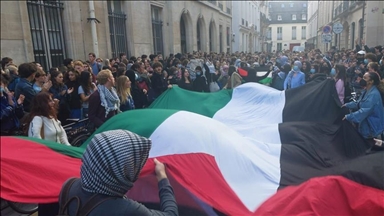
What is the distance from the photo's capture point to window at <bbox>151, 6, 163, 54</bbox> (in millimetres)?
17000

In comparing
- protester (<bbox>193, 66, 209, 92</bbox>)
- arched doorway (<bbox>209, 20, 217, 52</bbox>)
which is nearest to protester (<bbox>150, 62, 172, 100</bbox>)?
protester (<bbox>193, 66, 209, 92</bbox>)

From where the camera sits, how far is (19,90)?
16.0ft

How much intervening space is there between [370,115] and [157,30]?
45.8 ft

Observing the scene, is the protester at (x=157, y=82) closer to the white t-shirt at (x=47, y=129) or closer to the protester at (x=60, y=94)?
the protester at (x=60, y=94)

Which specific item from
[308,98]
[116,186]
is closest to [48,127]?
[116,186]

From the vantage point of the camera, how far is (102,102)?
4.97 m

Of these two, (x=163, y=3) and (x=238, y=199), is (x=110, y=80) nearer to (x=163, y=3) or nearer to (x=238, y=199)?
(x=238, y=199)

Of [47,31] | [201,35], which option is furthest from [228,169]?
[201,35]

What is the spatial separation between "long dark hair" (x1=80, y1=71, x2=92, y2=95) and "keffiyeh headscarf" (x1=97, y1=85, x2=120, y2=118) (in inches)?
32.4

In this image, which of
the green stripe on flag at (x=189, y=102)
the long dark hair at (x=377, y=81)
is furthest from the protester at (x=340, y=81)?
the green stripe on flag at (x=189, y=102)

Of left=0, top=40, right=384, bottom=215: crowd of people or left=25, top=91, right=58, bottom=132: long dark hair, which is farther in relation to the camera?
left=25, top=91, right=58, bottom=132: long dark hair

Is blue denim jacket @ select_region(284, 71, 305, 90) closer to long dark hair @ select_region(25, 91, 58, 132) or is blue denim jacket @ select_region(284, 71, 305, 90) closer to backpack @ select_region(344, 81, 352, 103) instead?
backpack @ select_region(344, 81, 352, 103)

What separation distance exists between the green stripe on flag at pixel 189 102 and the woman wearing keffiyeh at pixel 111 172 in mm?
4441

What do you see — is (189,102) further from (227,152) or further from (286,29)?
(286,29)
